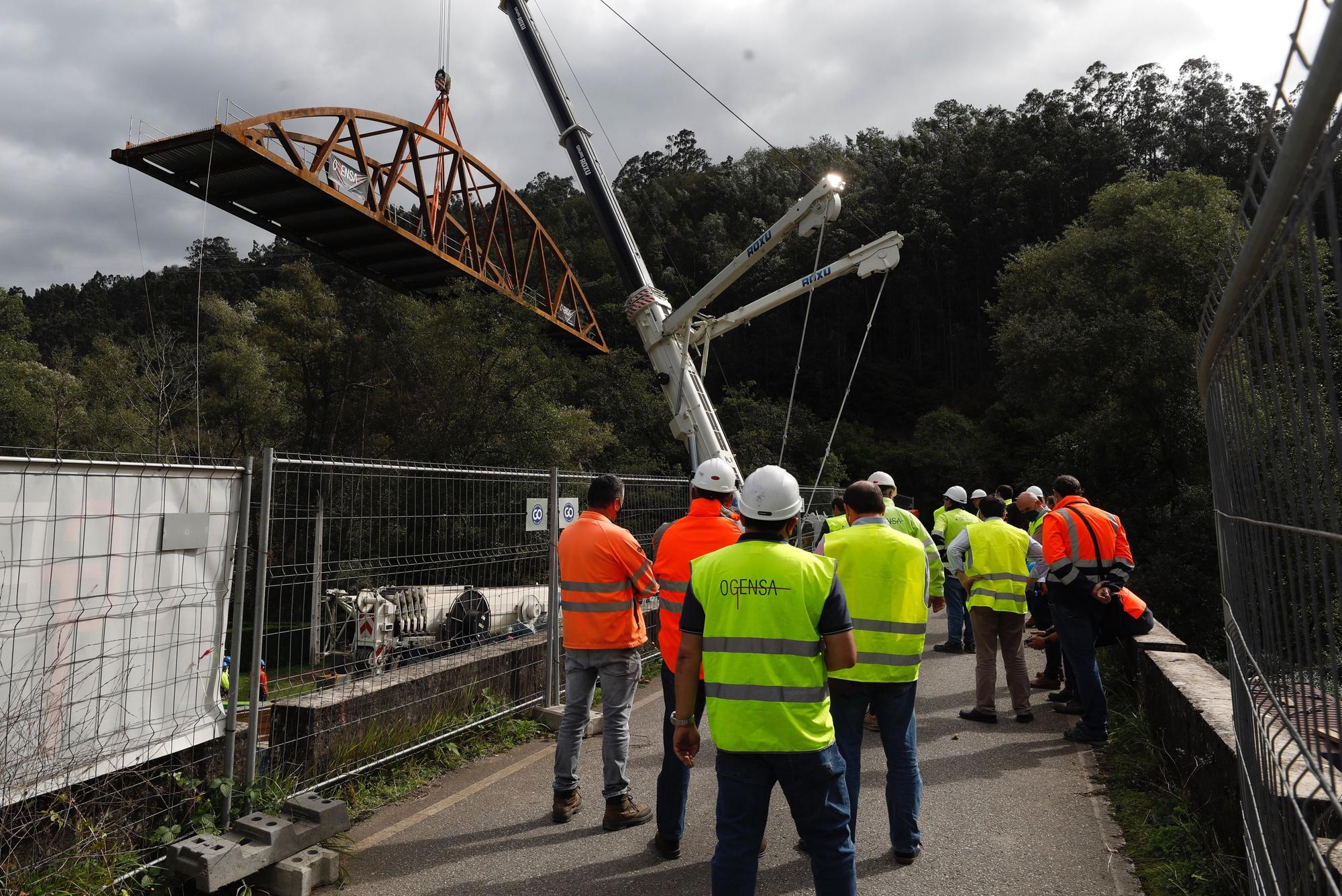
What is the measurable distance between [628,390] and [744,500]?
98.6 feet

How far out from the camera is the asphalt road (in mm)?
4219

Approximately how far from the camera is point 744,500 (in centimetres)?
338

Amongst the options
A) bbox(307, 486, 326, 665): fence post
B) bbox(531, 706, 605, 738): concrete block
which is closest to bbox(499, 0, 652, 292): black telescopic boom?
bbox(531, 706, 605, 738): concrete block

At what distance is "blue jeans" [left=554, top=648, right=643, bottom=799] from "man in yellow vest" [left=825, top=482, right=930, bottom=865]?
132 cm

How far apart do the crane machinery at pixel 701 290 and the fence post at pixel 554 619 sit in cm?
751

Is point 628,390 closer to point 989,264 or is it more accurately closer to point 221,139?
point 221,139

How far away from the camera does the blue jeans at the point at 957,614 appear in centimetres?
1011

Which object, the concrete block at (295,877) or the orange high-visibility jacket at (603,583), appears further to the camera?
the orange high-visibility jacket at (603,583)

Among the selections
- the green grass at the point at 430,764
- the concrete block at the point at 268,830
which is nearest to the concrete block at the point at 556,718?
the green grass at the point at 430,764

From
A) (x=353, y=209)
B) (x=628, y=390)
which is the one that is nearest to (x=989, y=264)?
(x=628, y=390)

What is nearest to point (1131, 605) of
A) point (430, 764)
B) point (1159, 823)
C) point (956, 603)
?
point (1159, 823)

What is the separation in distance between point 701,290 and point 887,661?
1252cm

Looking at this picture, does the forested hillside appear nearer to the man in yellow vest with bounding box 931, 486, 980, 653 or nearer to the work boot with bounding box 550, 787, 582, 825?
the work boot with bounding box 550, 787, 582, 825

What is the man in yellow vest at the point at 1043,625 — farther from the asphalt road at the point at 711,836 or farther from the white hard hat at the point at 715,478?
the white hard hat at the point at 715,478
